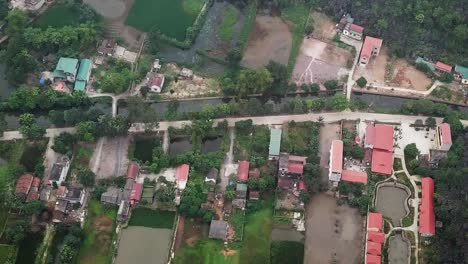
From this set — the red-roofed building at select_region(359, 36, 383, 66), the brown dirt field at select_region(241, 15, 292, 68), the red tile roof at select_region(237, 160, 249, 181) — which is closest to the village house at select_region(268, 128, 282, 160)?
the red tile roof at select_region(237, 160, 249, 181)

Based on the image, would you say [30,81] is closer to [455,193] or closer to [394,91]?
[394,91]

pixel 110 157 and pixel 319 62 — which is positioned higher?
pixel 319 62

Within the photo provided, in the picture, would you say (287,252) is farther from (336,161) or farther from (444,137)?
(444,137)

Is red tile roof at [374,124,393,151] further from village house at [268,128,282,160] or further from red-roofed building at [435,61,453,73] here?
red-roofed building at [435,61,453,73]

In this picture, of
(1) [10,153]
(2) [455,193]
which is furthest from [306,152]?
(1) [10,153]

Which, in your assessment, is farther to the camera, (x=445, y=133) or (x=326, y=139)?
(x=326, y=139)

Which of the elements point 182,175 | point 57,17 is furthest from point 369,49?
point 57,17

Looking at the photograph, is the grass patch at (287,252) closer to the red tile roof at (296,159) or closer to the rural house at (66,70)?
the red tile roof at (296,159)
